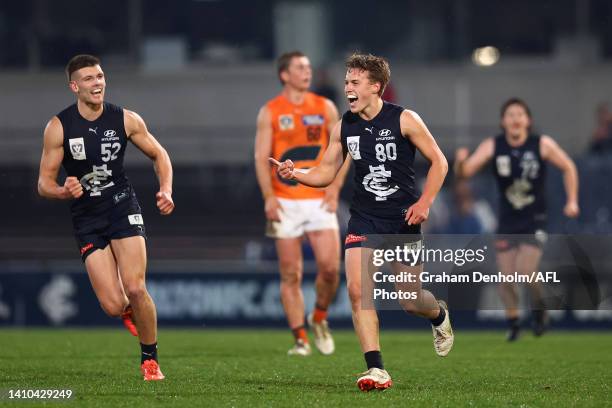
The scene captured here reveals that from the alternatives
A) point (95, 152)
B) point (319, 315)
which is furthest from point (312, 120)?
point (95, 152)

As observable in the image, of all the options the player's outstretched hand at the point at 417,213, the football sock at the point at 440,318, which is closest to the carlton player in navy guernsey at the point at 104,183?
the player's outstretched hand at the point at 417,213

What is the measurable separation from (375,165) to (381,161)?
5cm

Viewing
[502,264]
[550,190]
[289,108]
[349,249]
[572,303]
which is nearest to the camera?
[349,249]

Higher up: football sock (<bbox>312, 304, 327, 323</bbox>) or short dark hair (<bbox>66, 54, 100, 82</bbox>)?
short dark hair (<bbox>66, 54, 100, 82</bbox>)

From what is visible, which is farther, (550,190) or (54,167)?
(550,190)

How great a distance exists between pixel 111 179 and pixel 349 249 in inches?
74.6

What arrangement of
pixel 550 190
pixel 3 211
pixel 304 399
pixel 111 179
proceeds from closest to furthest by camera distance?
pixel 304 399 < pixel 111 179 < pixel 550 190 < pixel 3 211

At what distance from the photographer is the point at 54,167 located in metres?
9.07

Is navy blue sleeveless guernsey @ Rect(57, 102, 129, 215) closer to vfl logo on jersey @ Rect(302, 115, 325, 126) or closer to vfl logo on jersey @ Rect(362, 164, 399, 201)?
vfl logo on jersey @ Rect(362, 164, 399, 201)

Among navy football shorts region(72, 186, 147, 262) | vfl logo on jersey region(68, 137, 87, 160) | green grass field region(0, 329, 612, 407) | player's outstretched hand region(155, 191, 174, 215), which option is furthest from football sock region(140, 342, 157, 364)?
vfl logo on jersey region(68, 137, 87, 160)

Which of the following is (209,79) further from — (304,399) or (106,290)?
(304,399)

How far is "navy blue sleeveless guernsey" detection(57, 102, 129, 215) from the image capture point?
29.9ft

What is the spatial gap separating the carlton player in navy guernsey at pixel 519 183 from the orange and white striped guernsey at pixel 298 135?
2414 mm

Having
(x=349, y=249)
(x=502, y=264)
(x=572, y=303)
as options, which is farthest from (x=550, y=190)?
(x=349, y=249)
